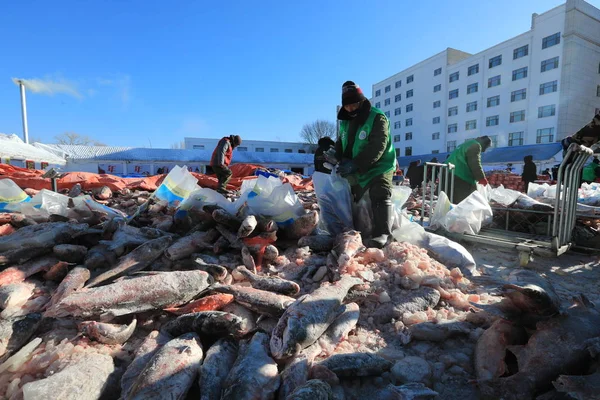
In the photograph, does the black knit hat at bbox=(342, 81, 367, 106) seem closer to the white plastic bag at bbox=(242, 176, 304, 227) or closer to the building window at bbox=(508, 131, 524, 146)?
the white plastic bag at bbox=(242, 176, 304, 227)

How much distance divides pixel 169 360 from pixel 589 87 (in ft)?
135

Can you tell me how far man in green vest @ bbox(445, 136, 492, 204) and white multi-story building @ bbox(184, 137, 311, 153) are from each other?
130 ft

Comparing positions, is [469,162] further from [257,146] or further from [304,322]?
[257,146]

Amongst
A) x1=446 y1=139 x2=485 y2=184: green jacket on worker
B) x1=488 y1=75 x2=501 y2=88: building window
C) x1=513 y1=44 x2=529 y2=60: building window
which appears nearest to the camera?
x1=446 y1=139 x2=485 y2=184: green jacket on worker

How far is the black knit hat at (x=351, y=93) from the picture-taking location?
2.86 metres

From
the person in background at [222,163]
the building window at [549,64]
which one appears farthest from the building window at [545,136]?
the person in background at [222,163]

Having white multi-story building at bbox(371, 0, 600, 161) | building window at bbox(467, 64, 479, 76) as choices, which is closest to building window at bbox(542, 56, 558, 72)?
white multi-story building at bbox(371, 0, 600, 161)

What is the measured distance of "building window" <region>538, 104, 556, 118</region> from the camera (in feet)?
94.2

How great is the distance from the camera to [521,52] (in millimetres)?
31484

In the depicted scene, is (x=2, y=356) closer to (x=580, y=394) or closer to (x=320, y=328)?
(x=320, y=328)

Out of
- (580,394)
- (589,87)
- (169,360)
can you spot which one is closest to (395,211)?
(580,394)

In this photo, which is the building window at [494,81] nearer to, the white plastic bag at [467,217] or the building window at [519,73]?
the building window at [519,73]

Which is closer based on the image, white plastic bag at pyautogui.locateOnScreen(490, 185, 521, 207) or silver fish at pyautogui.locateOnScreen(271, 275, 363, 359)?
silver fish at pyautogui.locateOnScreen(271, 275, 363, 359)

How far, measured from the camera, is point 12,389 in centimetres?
135
